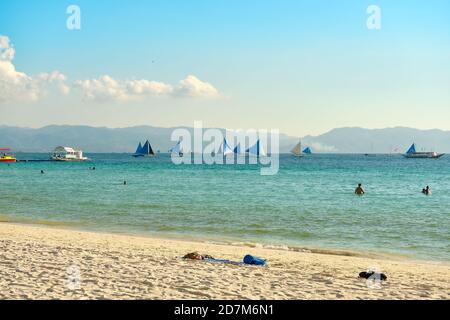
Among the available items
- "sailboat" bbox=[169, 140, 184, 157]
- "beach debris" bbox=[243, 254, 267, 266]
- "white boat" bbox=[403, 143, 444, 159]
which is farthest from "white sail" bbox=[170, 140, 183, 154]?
"beach debris" bbox=[243, 254, 267, 266]

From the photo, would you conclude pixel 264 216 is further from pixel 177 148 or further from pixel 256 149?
pixel 177 148

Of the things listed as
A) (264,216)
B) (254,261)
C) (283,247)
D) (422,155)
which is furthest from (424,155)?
(254,261)

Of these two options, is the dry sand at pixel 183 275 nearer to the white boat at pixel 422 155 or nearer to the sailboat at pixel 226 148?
the sailboat at pixel 226 148

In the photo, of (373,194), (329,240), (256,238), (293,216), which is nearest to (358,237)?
(329,240)

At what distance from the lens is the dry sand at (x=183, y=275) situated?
408 inches

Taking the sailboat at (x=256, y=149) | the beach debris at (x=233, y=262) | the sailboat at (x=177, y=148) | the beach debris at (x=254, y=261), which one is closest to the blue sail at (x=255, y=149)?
the sailboat at (x=256, y=149)

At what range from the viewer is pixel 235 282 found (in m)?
11.6

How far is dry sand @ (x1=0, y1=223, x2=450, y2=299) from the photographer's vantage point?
10.4 metres

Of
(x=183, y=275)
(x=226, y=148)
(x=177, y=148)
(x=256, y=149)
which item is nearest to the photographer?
(x=183, y=275)

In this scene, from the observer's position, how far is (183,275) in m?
12.2

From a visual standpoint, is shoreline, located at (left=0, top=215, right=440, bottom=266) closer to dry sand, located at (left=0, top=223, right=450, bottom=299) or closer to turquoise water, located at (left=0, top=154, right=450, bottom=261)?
turquoise water, located at (left=0, top=154, right=450, bottom=261)

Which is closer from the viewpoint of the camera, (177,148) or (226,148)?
(226,148)
